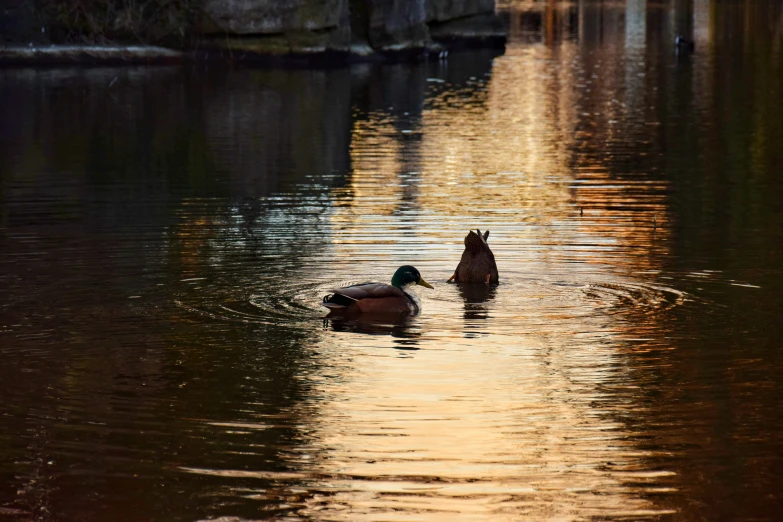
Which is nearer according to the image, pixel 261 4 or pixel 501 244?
pixel 501 244

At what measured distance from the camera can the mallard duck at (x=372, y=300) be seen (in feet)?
37.6

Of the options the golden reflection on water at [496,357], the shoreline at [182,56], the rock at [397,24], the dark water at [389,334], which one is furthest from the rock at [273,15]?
the golden reflection on water at [496,357]

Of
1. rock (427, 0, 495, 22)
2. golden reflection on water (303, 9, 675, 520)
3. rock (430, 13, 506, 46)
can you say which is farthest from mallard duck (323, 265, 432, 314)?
rock (430, 13, 506, 46)

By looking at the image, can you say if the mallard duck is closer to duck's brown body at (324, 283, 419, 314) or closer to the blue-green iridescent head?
duck's brown body at (324, 283, 419, 314)

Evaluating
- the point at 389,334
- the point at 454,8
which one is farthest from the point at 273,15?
the point at 389,334

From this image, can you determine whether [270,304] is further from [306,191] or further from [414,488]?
[306,191]

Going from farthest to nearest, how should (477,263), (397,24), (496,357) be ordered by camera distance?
(397,24)
(477,263)
(496,357)

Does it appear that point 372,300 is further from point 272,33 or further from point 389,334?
point 272,33

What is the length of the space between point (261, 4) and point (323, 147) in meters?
24.7

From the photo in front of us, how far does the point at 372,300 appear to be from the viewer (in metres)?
11.6

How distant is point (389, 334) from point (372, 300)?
1.87 feet

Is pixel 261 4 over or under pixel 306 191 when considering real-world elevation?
over

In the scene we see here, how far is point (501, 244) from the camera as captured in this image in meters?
15.0

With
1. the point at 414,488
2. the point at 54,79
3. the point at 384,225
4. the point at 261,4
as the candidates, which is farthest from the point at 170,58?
the point at 414,488
